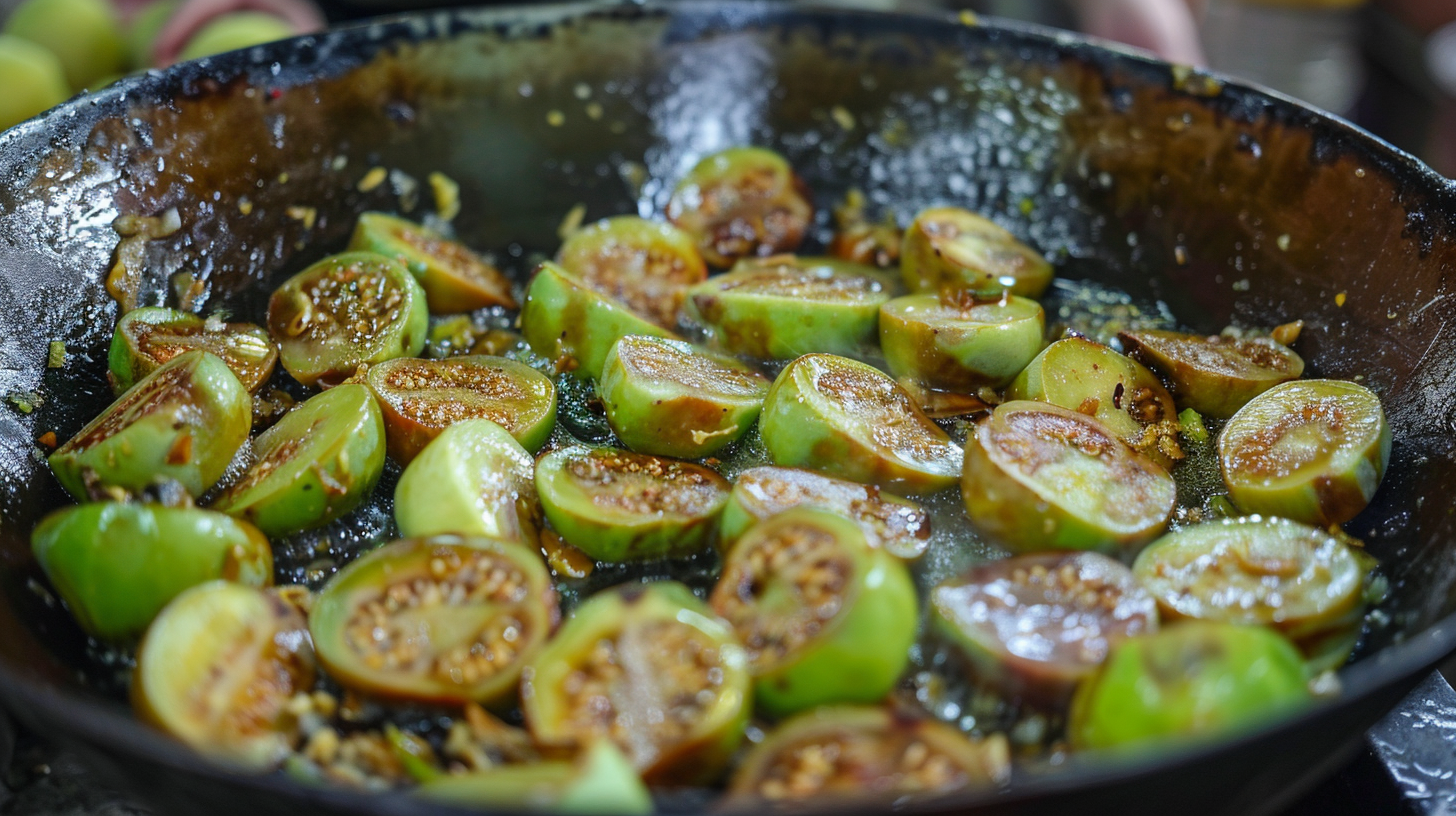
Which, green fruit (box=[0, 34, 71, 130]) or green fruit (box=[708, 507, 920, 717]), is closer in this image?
green fruit (box=[708, 507, 920, 717])

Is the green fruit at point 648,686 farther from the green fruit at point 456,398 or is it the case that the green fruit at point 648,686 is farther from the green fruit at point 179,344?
the green fruit at point 179,344

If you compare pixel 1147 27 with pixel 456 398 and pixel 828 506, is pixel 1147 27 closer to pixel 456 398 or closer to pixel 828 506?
pixel 828 506

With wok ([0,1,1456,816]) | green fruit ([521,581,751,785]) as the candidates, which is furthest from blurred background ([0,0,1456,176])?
green fruit ([521,581,751,785])

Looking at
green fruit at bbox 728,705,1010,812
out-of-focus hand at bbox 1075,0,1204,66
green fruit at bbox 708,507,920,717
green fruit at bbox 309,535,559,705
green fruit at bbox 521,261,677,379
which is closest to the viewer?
green fruit at bbox 728,705,1010,812

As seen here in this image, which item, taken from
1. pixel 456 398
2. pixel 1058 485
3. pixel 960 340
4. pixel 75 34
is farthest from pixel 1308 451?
pixel 75 34

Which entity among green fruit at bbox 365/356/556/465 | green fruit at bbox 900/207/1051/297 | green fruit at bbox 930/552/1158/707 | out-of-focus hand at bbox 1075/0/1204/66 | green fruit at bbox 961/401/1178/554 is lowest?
green fruit at bbox 365/356/556/465

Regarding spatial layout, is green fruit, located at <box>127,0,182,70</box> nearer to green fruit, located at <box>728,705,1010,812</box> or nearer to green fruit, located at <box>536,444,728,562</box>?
green fruit, located at <box>536,444,728,562</box>

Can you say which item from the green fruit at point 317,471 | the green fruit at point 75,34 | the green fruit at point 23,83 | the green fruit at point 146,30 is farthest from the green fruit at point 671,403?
the green fruit at point 75,34
